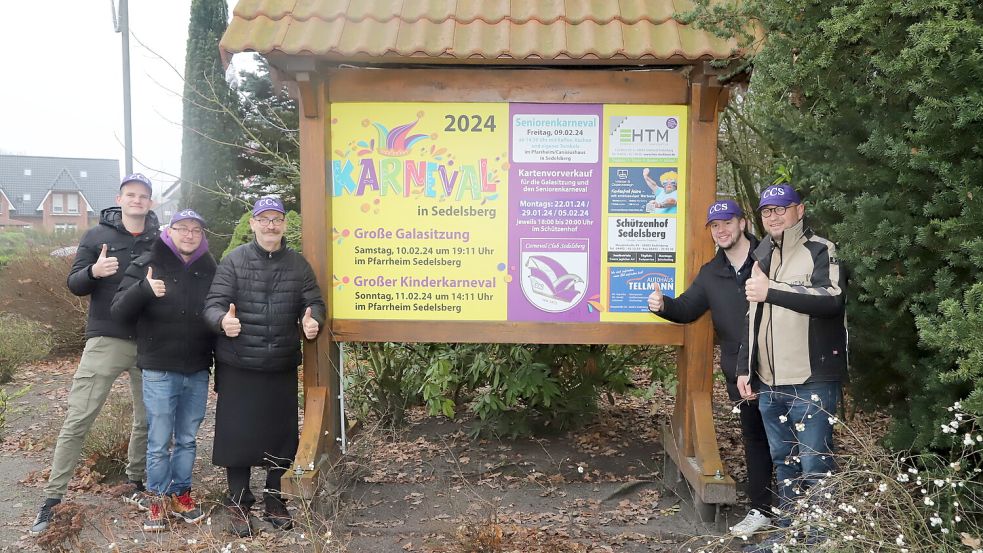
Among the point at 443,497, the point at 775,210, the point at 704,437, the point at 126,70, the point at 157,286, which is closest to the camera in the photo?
the point at 775,210

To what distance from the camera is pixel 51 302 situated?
33.9 feet

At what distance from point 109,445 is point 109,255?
1.66m

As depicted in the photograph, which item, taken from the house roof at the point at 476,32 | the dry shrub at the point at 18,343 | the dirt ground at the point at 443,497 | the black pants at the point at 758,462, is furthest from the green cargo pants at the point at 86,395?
the dry shrub at the point at 18,343

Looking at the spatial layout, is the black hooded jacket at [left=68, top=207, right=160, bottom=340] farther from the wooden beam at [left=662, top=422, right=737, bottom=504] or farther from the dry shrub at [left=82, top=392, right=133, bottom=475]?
the wooden beam at [left=662, top=422, right=737, bottom=504]

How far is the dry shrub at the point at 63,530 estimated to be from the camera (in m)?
3.46

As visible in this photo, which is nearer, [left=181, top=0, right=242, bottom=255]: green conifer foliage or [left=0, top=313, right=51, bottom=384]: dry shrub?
[left=0, top=313, right=51, bottom=384]: dry shrub

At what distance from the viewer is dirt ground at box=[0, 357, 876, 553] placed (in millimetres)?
3845

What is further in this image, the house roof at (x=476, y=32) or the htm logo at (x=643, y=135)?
the htm logo at (x=643, y=135)

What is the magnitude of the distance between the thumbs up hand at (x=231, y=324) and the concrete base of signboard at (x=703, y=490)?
2734 millimetres

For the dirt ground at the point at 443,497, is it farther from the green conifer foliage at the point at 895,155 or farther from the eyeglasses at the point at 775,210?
the eyeglasses at the point at 775,210

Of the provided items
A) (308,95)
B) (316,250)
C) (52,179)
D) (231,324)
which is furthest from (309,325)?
(52,179)

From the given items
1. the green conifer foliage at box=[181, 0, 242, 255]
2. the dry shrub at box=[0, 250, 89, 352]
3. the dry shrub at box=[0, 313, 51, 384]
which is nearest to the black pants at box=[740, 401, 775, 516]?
the dry shrub at box=[0, 313, 51, 384]

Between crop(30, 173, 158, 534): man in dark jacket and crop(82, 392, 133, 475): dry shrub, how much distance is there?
819 mm

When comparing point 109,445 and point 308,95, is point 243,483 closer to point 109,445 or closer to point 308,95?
point 109,445
